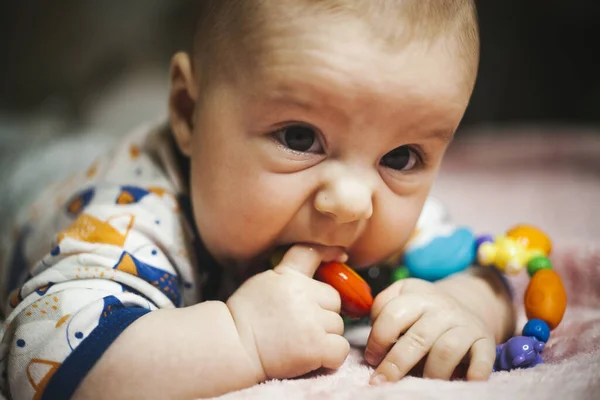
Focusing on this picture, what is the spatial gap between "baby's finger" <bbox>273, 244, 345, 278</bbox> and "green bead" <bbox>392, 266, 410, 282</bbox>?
200 millimetres

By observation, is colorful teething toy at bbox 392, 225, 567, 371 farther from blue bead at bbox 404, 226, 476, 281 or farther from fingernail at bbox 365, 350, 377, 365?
fingernail at bbox 365, 350, 377, 365

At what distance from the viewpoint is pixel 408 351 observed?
640mm

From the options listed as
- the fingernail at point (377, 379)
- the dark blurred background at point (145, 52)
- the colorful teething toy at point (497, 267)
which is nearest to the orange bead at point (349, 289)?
the colorful teething toy at point (497, 267)

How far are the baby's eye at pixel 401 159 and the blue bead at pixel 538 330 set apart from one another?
25cm

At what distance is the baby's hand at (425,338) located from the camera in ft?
2.10

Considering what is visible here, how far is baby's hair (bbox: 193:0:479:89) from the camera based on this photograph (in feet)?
2.12

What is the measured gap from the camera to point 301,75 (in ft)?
2.13

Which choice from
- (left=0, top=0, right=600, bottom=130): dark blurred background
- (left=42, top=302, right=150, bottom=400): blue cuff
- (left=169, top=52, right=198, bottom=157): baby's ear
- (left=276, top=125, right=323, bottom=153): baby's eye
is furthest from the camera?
(left=0, top=0, right=600, bottom=130): dark blurred background

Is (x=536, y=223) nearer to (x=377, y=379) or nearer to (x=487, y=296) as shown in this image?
(x=487, y=296)

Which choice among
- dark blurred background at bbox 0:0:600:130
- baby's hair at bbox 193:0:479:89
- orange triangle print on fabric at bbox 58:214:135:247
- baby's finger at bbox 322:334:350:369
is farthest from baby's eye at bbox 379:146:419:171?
dark blurred background at bbox 0:0:600:130


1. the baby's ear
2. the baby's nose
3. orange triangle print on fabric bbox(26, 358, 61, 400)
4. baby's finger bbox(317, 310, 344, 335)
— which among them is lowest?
orange triangle print on fabric bbox(26, 358, 61, 400)

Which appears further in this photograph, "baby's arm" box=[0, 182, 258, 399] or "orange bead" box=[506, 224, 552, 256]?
"orange bead" box=[506, 224, 552, 256]

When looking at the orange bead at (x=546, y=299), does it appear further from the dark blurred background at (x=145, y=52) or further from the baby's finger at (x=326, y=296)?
the dark blurred background at (x=145, y=52)

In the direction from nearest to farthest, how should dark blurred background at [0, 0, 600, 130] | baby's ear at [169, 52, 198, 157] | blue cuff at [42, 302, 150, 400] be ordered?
1. blue cuff at [42, 302, 150, 400]
2. baby's ear at [169, 52, 198, 157]
3. dark blurred background at [0, 0, 600, 130]
